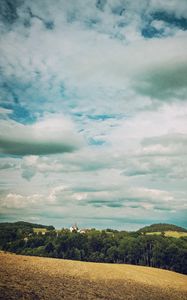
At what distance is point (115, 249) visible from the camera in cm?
14162

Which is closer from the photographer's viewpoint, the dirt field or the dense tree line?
the dirt field

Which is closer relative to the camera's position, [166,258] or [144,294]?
[144,294]

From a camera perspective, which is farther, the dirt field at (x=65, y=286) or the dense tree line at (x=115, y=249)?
the dense tree line at (x=115, y=249)

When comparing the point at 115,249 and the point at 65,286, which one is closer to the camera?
the point at 65,286

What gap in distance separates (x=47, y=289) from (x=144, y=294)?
15.1m

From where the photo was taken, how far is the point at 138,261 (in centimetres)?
14175

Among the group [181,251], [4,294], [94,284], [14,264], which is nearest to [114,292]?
[94,284]

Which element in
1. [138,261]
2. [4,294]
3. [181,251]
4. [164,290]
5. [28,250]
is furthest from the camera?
[28,250]

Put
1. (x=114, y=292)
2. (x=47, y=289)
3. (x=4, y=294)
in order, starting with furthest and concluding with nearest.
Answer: (x=114, y=292), (x=47, y=289), (x=4, y=294)

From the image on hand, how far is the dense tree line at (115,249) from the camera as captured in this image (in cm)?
13488

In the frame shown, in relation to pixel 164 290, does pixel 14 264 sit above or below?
above

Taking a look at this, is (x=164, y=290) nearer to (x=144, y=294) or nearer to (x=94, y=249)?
(x=144, y=294)

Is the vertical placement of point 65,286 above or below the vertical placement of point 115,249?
below

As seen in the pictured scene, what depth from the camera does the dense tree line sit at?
134875mm
